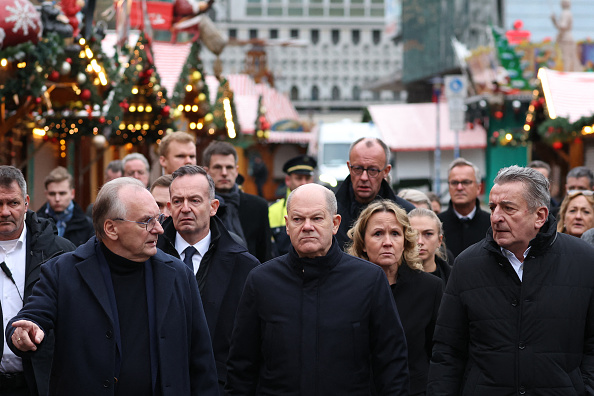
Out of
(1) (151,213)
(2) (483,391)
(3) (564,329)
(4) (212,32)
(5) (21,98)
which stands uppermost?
(4) (212,32)

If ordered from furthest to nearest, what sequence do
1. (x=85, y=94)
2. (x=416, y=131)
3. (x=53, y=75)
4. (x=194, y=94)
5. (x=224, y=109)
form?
(x=416, y=131)
(x=224, y=109)
(x=194, y=94)
(x=85, y=94)
(x=53, y=75)

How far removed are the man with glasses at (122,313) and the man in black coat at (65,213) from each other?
199 inches

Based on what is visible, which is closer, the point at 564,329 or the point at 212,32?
the point at 564,329

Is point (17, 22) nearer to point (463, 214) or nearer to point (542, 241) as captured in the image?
point (463, 214)

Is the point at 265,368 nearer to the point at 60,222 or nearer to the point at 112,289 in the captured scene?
the point at 112,289

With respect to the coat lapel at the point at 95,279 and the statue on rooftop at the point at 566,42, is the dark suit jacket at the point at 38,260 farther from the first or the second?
the statue on rooftop at the point at 566,42

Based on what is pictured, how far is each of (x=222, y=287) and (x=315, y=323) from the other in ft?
4.35

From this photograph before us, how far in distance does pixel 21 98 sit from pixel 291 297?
8.83 m

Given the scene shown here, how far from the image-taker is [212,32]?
2297 centimetres

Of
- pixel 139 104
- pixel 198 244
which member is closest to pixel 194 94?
pixel 139 104

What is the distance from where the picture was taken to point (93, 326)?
4.91 meters

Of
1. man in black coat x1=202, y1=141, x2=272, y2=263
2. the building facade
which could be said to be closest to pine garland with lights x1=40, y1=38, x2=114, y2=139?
man in black coat x1=202, y1=141, x2=272, y2=263

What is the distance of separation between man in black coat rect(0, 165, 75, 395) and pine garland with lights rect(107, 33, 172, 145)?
9.76m

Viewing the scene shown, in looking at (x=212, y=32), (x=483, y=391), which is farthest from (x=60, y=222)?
(x=212, y=32)
